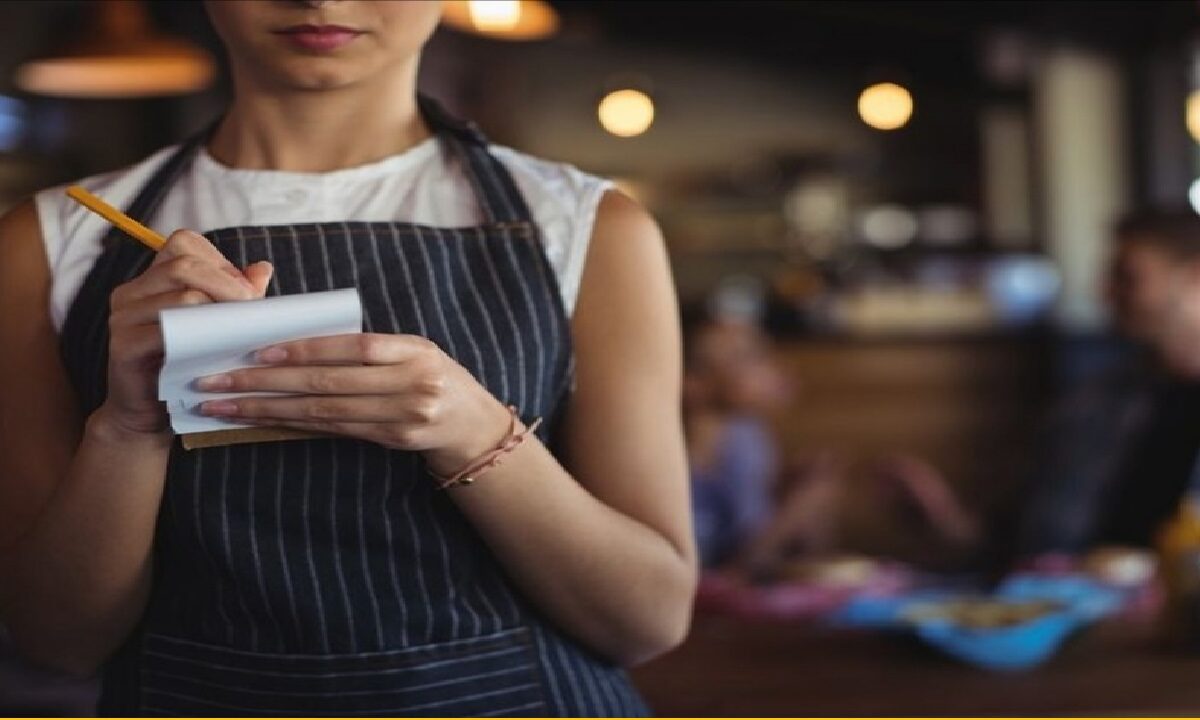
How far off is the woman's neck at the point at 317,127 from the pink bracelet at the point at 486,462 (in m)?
0.28

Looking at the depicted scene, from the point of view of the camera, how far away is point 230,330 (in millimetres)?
973

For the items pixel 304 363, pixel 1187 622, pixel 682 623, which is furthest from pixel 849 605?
pixel 304 363

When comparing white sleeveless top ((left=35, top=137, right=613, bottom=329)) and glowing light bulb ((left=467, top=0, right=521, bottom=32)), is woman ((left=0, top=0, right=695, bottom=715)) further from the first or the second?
glowing light bulb ((left=467, top=0, right=521, bottom=32))

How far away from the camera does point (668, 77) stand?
36.3 feet

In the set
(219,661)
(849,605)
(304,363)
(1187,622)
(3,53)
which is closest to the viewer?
(304,363)

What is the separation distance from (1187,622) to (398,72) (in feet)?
5.86

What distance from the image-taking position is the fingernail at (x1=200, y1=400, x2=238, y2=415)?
1004 mm

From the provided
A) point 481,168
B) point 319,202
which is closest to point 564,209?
point 481,168

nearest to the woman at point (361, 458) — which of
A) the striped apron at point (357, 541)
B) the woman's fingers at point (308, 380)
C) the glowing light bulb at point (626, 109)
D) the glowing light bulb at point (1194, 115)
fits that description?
the striped apron at point (357, 541)

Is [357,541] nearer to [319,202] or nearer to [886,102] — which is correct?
[319,202]

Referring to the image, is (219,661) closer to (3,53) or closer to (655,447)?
(655,447)

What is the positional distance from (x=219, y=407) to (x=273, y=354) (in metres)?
0.05

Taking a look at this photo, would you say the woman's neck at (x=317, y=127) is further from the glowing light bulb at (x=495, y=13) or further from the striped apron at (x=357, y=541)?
the glowing light bulb at (x=495, y=13)

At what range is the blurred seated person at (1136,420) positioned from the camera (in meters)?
3.90
